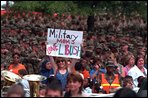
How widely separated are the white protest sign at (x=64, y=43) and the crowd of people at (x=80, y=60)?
0.52ft

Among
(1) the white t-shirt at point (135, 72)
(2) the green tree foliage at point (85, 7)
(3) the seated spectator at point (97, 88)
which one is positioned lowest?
(3) the seated spectator at point (97, 88)

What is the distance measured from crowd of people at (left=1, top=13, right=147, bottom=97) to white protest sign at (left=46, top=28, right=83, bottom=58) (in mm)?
158

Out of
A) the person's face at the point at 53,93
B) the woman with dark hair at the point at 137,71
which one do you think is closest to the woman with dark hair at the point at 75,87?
the person's face at the point at 53,93

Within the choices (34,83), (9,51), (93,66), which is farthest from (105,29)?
(34,83)

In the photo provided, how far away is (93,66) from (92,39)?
31.7ft

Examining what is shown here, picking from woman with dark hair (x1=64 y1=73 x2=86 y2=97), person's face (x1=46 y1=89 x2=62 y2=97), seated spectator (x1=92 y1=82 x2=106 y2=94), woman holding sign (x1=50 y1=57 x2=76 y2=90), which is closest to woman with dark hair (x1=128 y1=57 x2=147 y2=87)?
seated spectator (x1=92 y1=82 x2=106 y2=94)

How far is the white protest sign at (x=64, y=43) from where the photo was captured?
9.90m

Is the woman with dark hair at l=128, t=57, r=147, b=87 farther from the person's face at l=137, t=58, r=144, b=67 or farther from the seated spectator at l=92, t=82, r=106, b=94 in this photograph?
the seated spectator at l=92, t=82, r=106, b=94

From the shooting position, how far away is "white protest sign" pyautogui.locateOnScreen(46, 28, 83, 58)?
990 cm

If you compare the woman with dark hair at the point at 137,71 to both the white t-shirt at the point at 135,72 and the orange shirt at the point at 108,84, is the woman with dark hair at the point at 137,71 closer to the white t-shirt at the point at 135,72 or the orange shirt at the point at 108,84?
the white t-shirt at the point at 135,72

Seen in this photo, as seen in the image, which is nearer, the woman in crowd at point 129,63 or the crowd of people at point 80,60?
the crowd of people at point 80,60

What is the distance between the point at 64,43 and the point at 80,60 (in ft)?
3.47

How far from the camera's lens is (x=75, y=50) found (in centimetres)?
983

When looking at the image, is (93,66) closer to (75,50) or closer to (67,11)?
(75,50)
